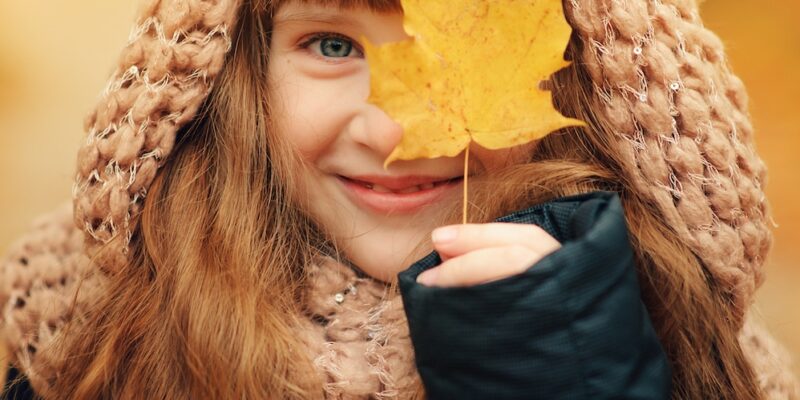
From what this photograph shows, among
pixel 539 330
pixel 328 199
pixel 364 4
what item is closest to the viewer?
pixel 539 330

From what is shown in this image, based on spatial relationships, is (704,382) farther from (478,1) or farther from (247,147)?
(247,147)

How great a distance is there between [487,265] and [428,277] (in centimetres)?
8

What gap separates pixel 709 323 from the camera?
3.24ft

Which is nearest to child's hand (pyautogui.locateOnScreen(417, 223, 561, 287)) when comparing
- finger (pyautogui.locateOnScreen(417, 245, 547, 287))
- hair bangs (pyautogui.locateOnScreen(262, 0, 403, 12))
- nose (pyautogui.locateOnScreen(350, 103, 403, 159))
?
finger (pyautogui.locateOnScreen(417, 245, 547, 287))

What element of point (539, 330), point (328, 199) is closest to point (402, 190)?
point (328, 199)

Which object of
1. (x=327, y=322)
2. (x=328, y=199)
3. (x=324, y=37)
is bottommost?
(x=327, y=322)

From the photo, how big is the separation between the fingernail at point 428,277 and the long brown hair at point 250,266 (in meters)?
0.18

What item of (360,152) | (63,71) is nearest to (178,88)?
(360,152)

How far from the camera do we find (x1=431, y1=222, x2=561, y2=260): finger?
0.82 m

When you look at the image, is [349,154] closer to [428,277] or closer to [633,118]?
[428,277]

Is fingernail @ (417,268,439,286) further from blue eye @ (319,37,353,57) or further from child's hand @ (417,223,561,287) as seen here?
blue eye @ (319,37,353,57)

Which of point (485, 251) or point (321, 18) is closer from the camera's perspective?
point (485, 251)

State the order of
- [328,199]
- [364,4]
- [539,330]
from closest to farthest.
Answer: [539,330] → [364,4] → [328,199]

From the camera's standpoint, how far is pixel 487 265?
793mm
